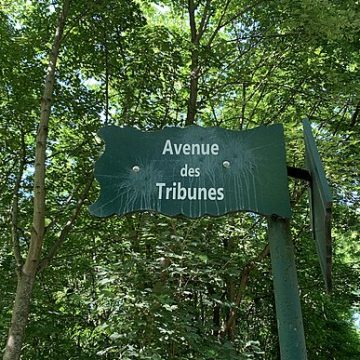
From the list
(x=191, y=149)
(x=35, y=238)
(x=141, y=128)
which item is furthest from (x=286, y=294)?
(x=141, y=128)

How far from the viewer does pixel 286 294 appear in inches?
54.2

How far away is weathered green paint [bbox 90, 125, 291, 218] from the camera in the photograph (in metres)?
1.44

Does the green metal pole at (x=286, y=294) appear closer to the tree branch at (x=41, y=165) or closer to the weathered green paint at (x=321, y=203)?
the weathered green paint at (x=321, y=203)

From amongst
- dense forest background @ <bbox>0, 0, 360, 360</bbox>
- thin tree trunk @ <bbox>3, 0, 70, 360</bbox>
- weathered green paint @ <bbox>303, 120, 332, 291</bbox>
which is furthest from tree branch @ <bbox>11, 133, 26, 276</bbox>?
weathered green paint @ <bbox>303, 120, 332, 291</bbox>

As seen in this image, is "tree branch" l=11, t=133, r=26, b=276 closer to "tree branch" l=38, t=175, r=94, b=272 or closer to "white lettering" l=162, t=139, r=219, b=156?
"tree branch" l=38, t=175, r=94, b=272

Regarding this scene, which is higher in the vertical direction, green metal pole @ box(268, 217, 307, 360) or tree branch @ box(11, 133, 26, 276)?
tree branch @ box(11, 133, 26, 276)

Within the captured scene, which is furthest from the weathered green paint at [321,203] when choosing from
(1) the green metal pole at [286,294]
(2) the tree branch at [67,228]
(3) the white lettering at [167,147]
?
(2) the tree branch at [67,228]

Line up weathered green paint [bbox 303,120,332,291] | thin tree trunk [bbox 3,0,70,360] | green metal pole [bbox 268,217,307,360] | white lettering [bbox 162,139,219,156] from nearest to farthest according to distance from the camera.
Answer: weathered green paint [bbox 303,120,332,291], green metal pole [bbox 268,217,307,360], white lettering [bbox 162,139,219,156], thin tree trunk [bbox 3,0,70,360]

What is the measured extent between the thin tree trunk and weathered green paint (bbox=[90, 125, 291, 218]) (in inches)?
116

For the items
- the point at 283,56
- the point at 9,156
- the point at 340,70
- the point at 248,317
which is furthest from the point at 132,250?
the point at 248,317

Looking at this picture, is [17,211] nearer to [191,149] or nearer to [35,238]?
[35,238]

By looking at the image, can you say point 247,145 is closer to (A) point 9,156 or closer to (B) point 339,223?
(A) point 9,156

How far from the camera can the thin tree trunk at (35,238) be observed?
3961 mm

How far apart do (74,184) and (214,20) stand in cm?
333
